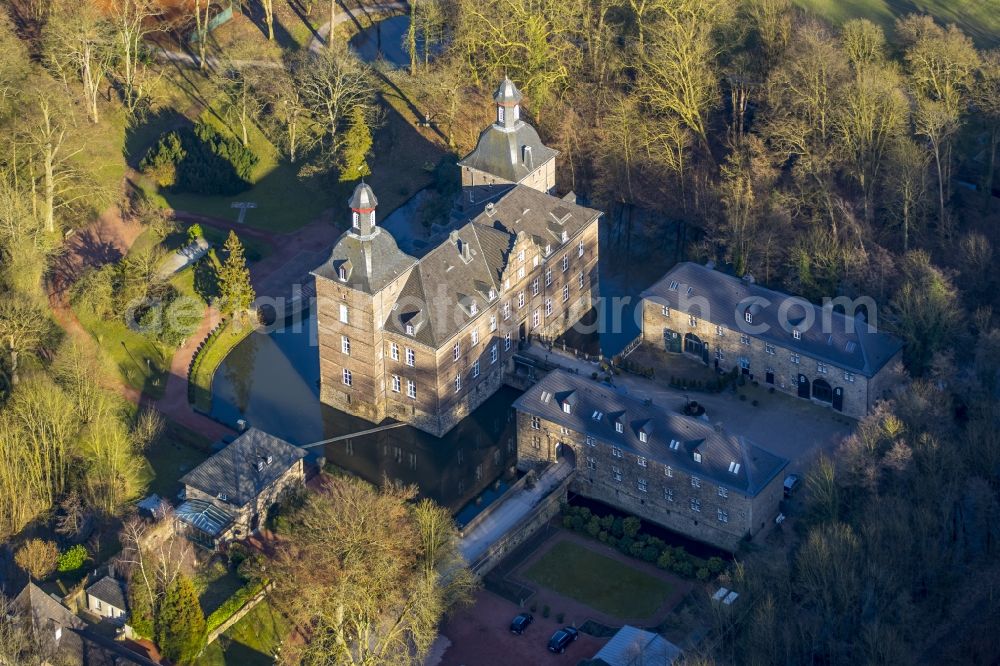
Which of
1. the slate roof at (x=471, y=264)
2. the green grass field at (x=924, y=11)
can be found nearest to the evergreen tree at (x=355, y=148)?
the slate roof at (x=471, y=264)

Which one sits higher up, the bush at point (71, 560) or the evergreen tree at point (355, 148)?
the evergreen tree at point (355, 148)

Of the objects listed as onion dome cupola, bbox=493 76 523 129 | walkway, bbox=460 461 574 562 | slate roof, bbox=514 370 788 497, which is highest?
onion dome cupola, bbox=493 76 523 129

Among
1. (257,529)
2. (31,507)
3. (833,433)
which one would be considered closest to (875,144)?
(833,433)

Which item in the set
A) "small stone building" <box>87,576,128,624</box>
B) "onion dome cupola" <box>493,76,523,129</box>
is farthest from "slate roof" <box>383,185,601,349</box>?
"small stone building" <box>87,576,128,624</box>

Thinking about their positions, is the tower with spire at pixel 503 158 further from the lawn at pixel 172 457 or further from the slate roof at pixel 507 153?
the lawn at pixel 172 457

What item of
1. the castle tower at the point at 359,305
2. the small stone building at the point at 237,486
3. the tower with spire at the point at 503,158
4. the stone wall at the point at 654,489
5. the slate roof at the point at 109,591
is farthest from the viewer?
the tower with spire at the point at 503,158

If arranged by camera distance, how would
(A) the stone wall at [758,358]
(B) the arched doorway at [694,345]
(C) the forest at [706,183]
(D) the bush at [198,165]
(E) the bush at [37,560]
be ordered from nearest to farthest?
1. (C) the forest at [706,183]
2. (E) the bush at [37,560]
3. (A) the stone wall at [758,358]
4. (B) the arched doorway at [694,345]
5. (D) the bush at [198,165]

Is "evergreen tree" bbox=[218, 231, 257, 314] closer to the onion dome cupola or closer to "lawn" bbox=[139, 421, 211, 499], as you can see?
"lawn" bbox=[139, 421, 211, 499]
